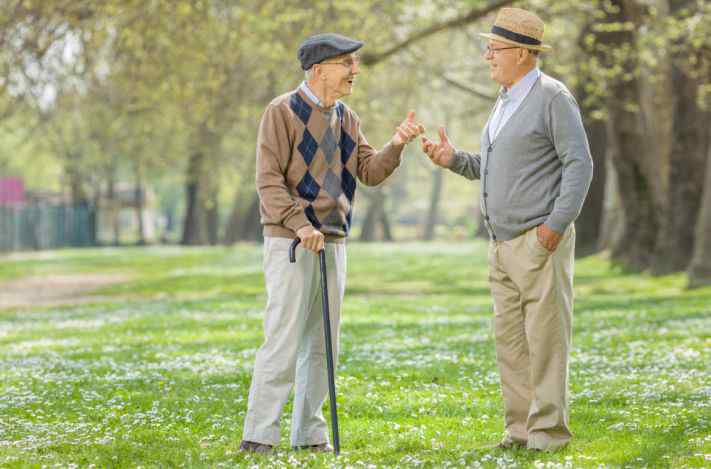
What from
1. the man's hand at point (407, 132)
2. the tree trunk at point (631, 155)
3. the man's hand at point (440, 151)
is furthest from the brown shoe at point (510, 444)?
the tree trunk at point (631, 155)

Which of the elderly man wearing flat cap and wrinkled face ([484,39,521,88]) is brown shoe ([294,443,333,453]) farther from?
wrinkled face ([484,39,521,88])

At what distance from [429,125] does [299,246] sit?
54.9 metres

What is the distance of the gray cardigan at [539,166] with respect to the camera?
19.8 feet

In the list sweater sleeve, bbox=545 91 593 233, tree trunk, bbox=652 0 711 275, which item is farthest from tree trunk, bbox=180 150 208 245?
sweater sleeve, bbox=545 91 593 233

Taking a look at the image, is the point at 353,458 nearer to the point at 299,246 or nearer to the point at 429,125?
the point at 299,246

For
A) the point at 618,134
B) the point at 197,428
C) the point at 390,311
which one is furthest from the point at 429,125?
the point at 197,428

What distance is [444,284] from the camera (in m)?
26.9

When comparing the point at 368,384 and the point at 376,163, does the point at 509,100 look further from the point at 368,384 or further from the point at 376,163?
the point at 368,384

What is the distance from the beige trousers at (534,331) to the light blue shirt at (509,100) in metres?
0.63

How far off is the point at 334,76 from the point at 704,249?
49.8ft

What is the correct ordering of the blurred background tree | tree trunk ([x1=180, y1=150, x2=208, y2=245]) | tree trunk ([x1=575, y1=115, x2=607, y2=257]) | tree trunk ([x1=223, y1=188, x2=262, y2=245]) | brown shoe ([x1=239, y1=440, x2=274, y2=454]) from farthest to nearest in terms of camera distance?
tree trunk ([x1=223, y1=188, x2=262, y2=245]), tree trunk ([x1=180, y1=150, x2=208, y2=245]), tree trunk ([x1=575, y1=115, x2=607, y2=257]), the blurred background tree, brown shoe ([x1=239, y1=440, x2=274, y2=454])

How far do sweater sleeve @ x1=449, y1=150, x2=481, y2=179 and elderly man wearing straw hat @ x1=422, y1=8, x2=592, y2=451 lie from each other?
1.14 feet

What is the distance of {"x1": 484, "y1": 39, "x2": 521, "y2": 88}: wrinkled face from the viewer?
6.19 meters

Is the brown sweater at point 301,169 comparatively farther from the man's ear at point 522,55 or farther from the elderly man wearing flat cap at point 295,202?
the man's ear at point 522,55
